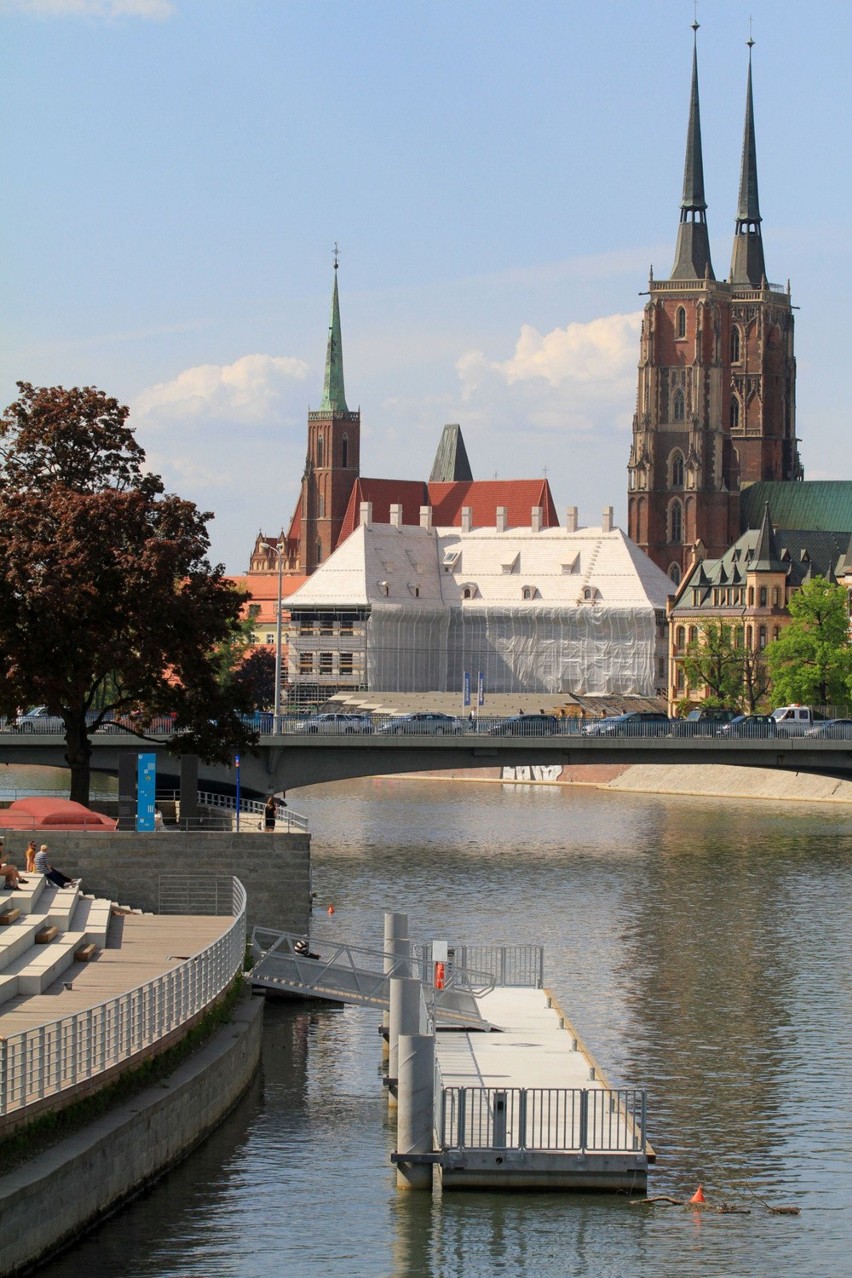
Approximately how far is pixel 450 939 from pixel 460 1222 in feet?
92.1

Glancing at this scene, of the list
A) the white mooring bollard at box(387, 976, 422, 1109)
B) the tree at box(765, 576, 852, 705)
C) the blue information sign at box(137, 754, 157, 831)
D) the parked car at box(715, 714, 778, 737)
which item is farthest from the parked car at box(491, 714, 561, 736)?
the white mooring bollard at box(387, 976, 422, 1109)

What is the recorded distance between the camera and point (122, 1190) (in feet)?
98.2

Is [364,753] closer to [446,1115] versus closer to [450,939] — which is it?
[450,939]

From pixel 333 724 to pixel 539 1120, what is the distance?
70656mm

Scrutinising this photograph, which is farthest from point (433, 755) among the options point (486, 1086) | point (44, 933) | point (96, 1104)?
point (96, 1104)

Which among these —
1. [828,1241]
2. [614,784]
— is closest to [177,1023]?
[828,1241]

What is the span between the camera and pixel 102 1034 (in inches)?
1180

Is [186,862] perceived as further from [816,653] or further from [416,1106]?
[816,653]

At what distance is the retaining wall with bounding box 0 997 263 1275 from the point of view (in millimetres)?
25844

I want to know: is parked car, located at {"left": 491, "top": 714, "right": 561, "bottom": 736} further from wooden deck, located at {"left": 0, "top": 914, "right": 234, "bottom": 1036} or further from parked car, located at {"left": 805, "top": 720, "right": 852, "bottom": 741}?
wooden deck, located at {"left": 0, "top": 914, "right": 234, "bottom": 1036}

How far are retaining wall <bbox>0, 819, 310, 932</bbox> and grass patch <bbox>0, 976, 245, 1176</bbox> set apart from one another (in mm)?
12040

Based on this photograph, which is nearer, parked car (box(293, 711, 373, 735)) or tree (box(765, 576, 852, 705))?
parked car (box(293, 711, 373, 735))

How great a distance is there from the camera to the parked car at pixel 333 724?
9807 centimetres

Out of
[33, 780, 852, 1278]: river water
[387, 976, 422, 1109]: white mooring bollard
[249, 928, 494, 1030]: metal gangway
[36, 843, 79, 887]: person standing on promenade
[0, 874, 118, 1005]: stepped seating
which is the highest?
[36, 843, 79, 887]: person standing on promenade
